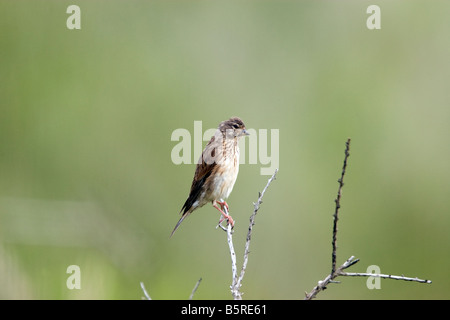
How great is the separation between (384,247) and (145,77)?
470 cm

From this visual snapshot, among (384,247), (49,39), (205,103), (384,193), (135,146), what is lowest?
(384,247)

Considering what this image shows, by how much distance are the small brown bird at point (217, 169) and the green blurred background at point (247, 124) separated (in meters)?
1.31

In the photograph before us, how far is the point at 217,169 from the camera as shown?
21.9ft

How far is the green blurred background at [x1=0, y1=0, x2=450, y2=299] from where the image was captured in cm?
843

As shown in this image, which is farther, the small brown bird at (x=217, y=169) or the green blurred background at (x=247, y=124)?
the green blurred background at (x=247, y=124)

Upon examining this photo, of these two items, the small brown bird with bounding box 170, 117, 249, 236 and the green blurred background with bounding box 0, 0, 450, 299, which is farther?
the green blurred background with bounding box 0, 0, 450, 299

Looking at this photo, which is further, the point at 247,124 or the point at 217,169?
the point at 247,124

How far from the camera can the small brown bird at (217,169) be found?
6.59 meters

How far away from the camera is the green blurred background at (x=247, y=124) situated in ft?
27.7

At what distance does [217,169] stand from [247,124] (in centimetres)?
249

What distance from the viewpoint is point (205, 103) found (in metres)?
9.76

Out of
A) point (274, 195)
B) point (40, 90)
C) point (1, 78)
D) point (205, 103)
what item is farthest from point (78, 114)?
point (274, 195)

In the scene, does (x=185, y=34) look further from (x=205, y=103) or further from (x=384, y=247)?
(x=384, y=247)

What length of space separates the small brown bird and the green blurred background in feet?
4.31
